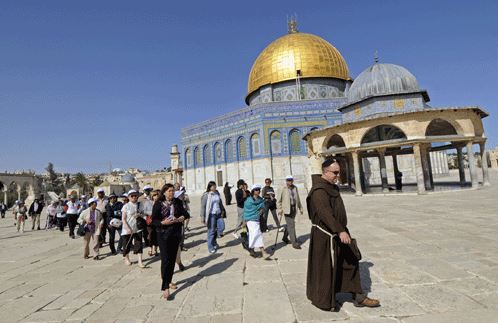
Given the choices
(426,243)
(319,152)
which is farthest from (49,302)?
(319,152)

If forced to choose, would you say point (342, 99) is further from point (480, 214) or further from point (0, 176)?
point (0, 176)

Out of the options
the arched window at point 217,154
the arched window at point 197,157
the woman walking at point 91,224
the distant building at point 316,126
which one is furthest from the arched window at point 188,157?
the woman walking at point 91,224

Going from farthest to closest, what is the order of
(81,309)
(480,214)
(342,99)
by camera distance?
(342,99) < (480,214) < (81,309)

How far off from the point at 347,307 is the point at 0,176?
6349 centimetres

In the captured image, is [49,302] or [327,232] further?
[49,302]

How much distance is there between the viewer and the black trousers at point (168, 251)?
12.3 feet

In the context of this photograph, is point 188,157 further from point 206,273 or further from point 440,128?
point 206,273

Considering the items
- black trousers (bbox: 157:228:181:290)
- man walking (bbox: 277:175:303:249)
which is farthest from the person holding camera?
man walking (bbox: 277:175:303:249)

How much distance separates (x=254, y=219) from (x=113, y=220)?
3423 millimetres

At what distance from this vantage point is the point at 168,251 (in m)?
3.96

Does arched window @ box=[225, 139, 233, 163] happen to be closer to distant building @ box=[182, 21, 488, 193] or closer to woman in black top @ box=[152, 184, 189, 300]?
distant building @ box=[182, 21, 488, 193]

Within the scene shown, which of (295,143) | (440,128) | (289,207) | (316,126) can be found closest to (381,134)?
(440,128)

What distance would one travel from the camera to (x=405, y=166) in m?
28.7

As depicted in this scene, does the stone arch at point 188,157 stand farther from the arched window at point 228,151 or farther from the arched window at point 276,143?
the arched window at point 276,143
